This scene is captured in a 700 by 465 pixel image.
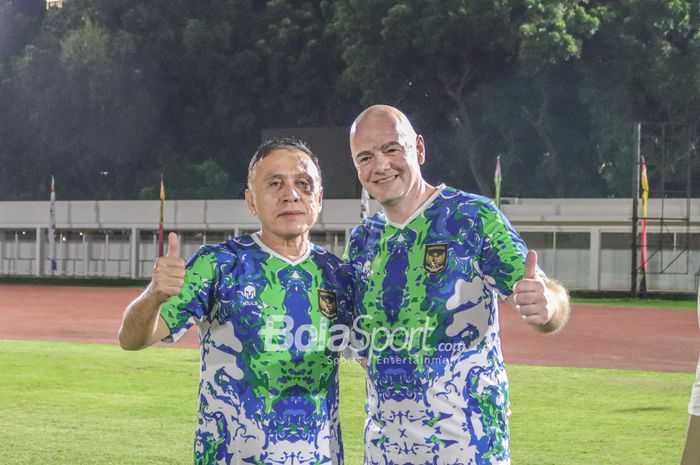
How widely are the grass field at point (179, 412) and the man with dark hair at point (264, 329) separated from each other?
4.99 meters

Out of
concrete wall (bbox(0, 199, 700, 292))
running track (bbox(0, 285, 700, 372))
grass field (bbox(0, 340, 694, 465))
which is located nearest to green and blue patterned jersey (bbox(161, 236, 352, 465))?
grass field (bbox(0, 340, 694, 465))

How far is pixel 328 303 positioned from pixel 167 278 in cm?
59

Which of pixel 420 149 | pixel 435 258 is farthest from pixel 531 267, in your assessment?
pixel 420 149

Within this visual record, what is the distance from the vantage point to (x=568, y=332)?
21.1m

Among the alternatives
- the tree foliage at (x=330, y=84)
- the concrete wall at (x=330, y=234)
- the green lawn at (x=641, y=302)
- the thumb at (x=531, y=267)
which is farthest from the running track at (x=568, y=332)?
the tree foliage at (x=330, y=84)

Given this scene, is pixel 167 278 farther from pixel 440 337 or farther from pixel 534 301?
pixel 534 301

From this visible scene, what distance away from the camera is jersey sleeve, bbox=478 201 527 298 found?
3711mm

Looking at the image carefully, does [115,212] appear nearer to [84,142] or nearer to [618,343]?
[84,142]

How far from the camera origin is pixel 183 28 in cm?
5981

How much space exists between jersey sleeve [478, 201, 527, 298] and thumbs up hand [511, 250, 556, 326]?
0.19 m

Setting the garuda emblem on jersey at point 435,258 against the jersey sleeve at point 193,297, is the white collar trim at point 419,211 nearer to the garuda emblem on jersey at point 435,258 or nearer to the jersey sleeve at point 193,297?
the garuda emblem on jersey at point 435,258

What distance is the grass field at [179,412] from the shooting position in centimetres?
906

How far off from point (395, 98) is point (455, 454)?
50594 mm

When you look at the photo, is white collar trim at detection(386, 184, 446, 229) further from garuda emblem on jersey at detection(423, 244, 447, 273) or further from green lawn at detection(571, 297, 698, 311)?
green lawn at detection(571, 297, 698, 311)
